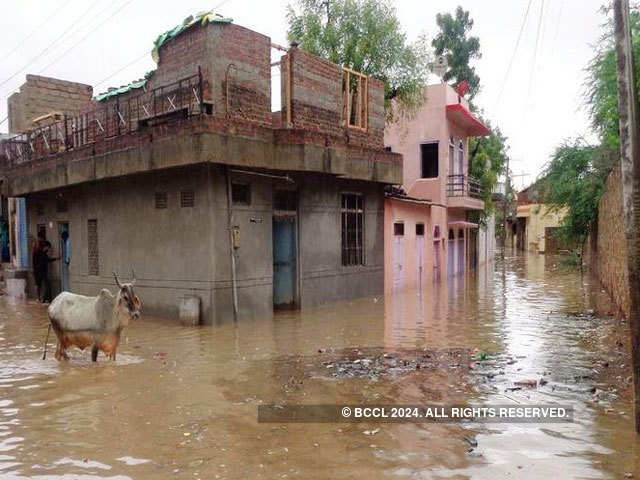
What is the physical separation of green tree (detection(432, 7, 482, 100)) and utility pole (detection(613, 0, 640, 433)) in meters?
31.6

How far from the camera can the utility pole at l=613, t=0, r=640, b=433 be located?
4668 mm

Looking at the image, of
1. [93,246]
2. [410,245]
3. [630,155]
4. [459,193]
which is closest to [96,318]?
[630,155]

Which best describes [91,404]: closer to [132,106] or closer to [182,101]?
[182,101]

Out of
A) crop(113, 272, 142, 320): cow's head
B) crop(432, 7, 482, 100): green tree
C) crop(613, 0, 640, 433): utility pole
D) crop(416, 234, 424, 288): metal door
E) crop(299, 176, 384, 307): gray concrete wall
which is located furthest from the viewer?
crop(432, 7, 482, 100): green tree

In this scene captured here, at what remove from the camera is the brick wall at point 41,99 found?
1934 centimetres

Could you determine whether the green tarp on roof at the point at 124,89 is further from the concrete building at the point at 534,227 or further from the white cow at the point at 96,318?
the concrete building at the point at 534,227

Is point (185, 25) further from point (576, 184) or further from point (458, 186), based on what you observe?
point (576, 184)

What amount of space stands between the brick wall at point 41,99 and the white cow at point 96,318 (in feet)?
43.2

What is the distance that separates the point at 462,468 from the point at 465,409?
4.92ft

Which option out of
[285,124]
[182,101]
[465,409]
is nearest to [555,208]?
[285,124]

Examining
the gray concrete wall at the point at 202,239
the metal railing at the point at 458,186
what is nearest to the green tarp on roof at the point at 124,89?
the gray concrete wall at the point at 202,239

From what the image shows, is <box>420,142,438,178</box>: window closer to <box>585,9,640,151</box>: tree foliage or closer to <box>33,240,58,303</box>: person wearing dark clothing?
<box>585,9,640,151</box>: tree foliage

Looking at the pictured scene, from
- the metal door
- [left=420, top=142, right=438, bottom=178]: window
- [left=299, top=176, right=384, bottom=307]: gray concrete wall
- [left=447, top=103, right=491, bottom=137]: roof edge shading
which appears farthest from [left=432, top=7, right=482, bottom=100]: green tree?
[left=299, top=176, right=384, bottom=307]: gray concrete wall

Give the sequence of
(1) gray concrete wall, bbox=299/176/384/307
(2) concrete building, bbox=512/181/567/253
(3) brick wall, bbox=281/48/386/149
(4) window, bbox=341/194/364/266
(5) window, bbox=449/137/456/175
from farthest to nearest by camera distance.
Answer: (2) concrete building, bbox=512/181/567/253 → (5) window, bbox=449/137/456/175 → (4) window, bbox=341/194/364/266 → (1) gray concrete wall, bbox=299/176/384/307 → (3) brick wall, bbox=281/48/386/149
